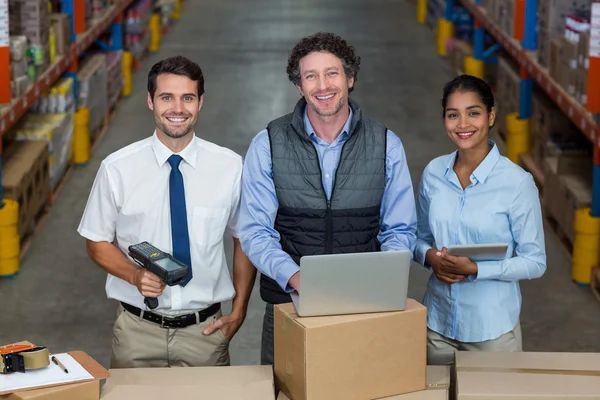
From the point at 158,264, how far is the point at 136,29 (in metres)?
8.94

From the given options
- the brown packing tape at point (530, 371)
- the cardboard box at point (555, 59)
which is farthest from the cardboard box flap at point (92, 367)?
the cardboard box at point (555, 59)

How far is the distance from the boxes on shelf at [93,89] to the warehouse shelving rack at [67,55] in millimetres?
226

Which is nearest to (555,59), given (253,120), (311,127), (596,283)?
(596,283)

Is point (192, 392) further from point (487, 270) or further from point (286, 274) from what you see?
point (487, 270)

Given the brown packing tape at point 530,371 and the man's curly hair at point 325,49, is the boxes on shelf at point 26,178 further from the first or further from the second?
the brown packing tape at point 530,371

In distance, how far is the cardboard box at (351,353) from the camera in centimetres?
279

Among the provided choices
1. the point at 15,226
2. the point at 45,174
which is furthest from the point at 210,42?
the point at 15,226

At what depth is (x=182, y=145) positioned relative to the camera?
3.42 metres

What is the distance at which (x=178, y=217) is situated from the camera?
336 cm

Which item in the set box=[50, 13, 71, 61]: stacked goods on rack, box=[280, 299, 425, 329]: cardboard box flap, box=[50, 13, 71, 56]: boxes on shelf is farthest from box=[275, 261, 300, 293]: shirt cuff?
box=[50, 13, 71, 56]: boxes on shelf

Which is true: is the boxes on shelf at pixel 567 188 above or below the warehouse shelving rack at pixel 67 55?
below

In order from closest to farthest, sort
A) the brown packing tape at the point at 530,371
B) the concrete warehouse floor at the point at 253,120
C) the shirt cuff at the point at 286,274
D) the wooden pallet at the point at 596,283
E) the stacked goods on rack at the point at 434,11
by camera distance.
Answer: the brown packing tape at the point at 530,371
the shirt cuff at the point at 286,274
the concrete warehouse floor at the point at 253,120
the wooden pallet at the point at 596,283
the stacked goods on rack at the point at 434,11

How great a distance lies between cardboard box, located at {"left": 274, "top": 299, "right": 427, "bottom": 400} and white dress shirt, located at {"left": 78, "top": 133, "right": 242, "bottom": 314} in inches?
23.4

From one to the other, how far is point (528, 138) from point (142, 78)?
4.85 m
